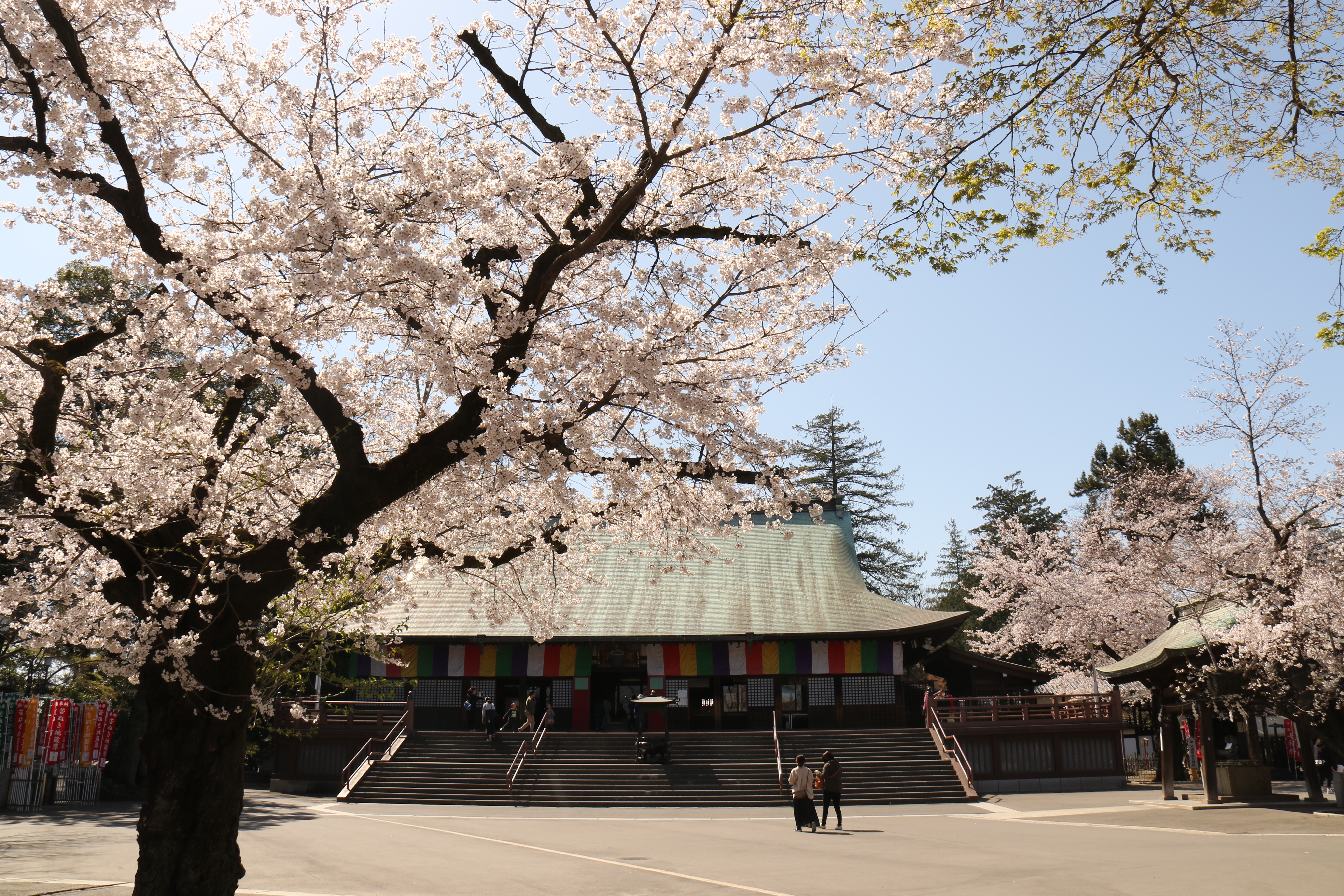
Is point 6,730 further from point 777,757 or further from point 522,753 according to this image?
point 777,757

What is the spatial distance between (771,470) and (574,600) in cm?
506

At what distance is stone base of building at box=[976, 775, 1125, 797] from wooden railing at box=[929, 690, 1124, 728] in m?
1.39

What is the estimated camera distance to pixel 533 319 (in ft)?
22.9

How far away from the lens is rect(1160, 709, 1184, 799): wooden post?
19.2 m

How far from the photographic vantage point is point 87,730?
68.2ft

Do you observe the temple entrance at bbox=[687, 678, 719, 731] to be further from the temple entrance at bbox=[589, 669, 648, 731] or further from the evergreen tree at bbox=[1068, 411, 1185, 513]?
the evergreen tree at bbox=[1068, 411, 1185, 513]

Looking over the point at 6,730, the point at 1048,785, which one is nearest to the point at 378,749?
the point at 6,730

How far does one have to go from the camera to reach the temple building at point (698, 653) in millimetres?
24797

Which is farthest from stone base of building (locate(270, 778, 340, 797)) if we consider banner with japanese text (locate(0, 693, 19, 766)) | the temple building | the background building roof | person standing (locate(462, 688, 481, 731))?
banner with japanese text (locate(0, 693, 19, 766))

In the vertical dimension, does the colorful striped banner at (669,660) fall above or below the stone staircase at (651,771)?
above

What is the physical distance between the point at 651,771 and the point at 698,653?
16.5 feet

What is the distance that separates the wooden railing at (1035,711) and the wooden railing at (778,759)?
4064 millimetres

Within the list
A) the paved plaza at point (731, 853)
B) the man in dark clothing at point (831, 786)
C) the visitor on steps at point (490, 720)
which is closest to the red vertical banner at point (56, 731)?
the paved plaza at point (731, 853)

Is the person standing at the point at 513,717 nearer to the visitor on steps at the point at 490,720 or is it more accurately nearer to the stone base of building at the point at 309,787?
the visitor on steps at the point at 490,720
